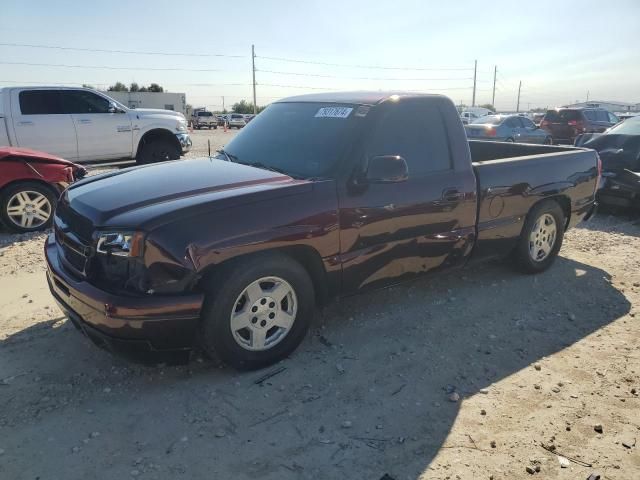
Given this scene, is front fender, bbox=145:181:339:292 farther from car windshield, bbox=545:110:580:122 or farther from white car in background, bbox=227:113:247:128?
white car in background, bbox=227:113:247:128

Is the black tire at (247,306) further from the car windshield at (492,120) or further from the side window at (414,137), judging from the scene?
the car windshield at (492,120)

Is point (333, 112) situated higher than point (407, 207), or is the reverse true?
point (333, 112)

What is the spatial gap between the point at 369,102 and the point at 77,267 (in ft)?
7.81

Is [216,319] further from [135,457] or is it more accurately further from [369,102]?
[369,102]

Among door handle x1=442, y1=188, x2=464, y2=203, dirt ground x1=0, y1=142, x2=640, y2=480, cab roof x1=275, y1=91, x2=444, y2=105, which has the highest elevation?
cab roof x1=275, y1=91, x2=444, y2=105

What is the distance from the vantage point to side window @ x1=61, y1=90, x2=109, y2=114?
9.60 m

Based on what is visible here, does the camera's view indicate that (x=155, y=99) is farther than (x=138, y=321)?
Yes

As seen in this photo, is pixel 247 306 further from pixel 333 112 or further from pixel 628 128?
pixel 628 128

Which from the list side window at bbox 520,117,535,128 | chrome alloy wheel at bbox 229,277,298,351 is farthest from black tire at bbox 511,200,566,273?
side window at bbox 520,117,535,128

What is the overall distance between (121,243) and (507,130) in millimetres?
16252

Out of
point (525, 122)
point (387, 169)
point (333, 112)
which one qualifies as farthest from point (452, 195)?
point (525, 122)

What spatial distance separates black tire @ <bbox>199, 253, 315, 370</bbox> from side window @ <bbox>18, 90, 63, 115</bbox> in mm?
8106

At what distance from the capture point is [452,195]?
4125 mm

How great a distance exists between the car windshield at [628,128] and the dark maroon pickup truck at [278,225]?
5.38 m
